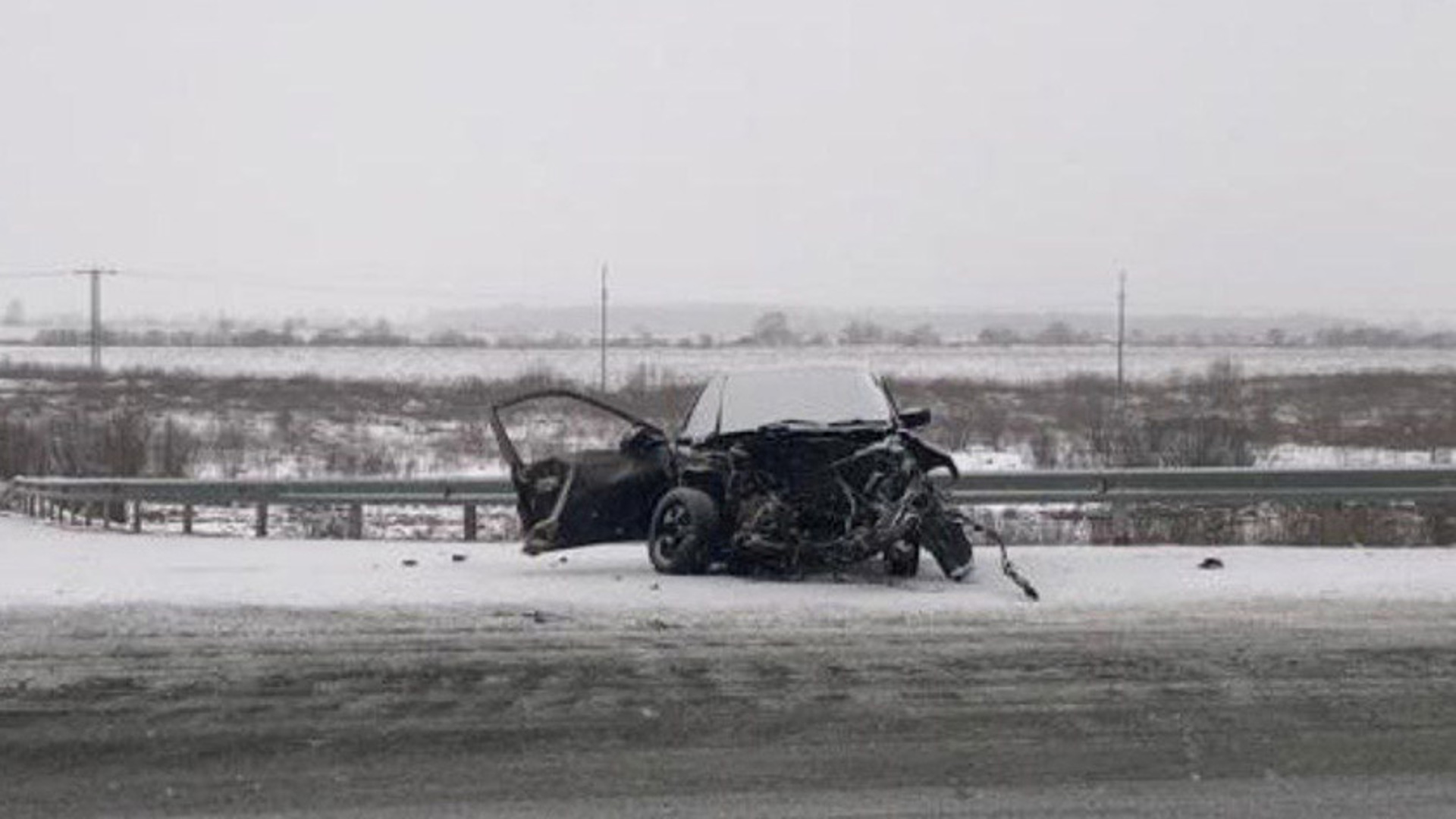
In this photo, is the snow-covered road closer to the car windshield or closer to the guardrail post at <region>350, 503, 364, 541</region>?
the car windshield

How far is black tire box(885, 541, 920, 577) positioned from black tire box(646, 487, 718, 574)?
124cm

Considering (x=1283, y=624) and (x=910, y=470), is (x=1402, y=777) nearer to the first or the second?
(x=1283, y=624)

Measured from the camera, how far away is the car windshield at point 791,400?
11.6 m

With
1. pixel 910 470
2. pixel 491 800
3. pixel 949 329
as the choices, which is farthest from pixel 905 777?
pixel 949 329

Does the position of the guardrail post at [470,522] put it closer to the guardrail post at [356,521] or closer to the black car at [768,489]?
the guardrail post at [356,521]

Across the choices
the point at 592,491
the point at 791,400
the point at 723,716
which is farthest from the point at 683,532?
the point at 723,716

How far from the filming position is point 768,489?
1134cm

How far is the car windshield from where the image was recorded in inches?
456

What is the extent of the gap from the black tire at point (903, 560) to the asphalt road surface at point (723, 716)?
161 cm

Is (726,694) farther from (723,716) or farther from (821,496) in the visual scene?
(821,496)

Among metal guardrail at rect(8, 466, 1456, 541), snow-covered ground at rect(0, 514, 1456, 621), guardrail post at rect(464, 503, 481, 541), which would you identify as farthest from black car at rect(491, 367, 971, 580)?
guardrail post at rect(464, 503, 481, 541)

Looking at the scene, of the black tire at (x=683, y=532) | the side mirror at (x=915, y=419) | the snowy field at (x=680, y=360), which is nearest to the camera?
the black tire at (x=683, y=532)

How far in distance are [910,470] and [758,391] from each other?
1574 mm

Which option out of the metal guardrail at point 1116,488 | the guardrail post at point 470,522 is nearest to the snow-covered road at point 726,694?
the metal guardrail at point 1116,488
